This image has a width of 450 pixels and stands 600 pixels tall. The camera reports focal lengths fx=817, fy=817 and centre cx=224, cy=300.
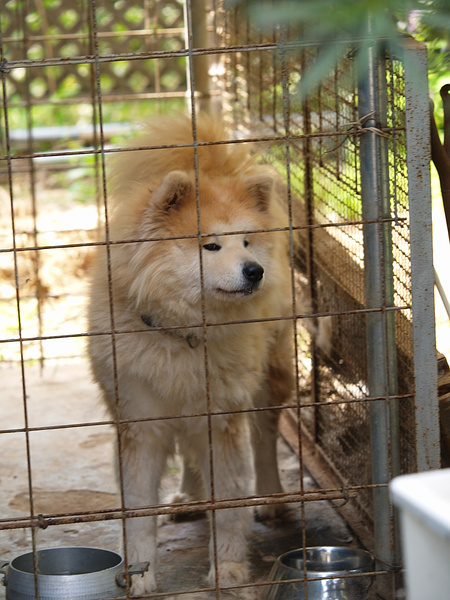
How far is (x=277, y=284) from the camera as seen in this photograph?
3256 millimetres

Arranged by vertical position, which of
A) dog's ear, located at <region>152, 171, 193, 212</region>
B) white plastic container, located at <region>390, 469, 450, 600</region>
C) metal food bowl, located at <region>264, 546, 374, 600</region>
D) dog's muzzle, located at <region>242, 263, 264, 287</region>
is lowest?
metal food bowl, located at <region>264, 546, 374, 600</region>

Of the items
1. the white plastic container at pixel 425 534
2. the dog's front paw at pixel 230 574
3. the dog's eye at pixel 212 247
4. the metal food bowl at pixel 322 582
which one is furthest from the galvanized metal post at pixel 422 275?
the white plastic container at pixel 425 534

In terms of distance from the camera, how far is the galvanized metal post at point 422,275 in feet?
8.36

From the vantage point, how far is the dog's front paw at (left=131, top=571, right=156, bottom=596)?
3031mm

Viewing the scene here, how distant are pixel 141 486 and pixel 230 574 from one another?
0.48 m

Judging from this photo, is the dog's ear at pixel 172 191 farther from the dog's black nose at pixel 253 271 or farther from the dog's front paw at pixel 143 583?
the dog's front paw at pixel 143 583

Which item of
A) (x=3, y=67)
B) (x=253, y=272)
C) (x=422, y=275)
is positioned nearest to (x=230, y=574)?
(x=253, y=272)

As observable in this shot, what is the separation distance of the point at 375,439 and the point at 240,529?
0.76 meters

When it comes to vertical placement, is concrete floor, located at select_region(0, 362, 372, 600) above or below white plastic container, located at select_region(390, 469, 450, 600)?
below

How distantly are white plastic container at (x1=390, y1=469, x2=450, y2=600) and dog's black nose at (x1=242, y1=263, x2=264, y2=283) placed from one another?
5.23 feet

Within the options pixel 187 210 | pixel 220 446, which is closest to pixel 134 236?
pixel 187 210

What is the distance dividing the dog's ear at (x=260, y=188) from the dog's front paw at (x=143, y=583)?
1485 mm

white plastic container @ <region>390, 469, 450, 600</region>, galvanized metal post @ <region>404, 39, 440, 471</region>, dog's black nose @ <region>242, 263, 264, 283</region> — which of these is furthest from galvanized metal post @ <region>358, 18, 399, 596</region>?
white plastic container @ <region>390, 469, 450, 600</region>

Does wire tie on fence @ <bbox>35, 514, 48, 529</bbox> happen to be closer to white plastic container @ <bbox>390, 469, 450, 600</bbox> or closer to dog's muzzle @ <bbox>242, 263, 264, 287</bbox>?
dog's muzzle @ <bbox>242, 263, 264, 287</bbox>
